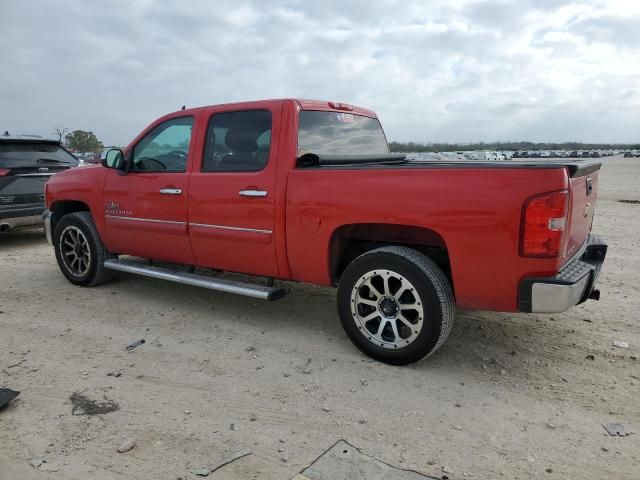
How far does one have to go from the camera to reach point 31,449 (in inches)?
107

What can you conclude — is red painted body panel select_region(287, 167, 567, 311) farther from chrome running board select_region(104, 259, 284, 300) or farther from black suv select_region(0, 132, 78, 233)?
black suv select_region(0, 132, 78, 233)

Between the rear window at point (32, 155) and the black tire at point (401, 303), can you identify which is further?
the rear window at point (32, 155)

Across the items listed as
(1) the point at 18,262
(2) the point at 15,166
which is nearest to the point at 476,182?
(1) the point at 18,262

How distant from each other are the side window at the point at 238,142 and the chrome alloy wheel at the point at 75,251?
209 centimetres

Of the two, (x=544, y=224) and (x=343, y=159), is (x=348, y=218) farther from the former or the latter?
(x=544, y=224)

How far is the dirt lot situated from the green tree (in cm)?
4030

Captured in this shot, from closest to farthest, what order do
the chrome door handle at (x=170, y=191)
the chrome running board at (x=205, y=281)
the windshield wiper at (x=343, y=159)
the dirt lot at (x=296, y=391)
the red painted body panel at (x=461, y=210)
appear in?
the dirt lot at (x=296, y=391) → the red painted body panel at (x=461, y=210) → the windshield wiper at (x=343, y=159) → the chrome running board at (x=205, y=281) → the chrome door handle at (x=170, y=191)

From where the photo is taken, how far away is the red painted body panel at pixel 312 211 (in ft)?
10.3

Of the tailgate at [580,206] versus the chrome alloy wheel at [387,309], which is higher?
the tailgate at [580,206]

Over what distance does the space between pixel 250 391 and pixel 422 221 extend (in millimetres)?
1597

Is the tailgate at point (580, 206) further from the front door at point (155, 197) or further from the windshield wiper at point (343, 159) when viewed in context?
the front door at point (155, 197)

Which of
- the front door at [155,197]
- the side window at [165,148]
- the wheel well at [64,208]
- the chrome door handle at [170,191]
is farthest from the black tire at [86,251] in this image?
the chrome door handle at [170,191]

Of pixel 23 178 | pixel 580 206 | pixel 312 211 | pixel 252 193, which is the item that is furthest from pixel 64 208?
pixel 580 206

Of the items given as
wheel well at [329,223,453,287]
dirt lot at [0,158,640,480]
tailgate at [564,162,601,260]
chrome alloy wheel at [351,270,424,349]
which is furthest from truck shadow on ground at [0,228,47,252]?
tailgate at [564,162,601,260]
